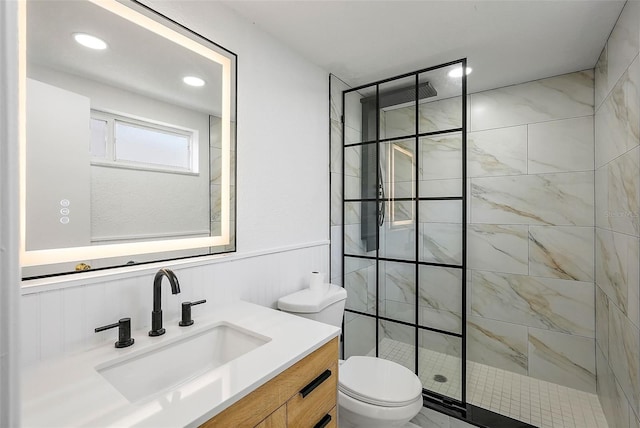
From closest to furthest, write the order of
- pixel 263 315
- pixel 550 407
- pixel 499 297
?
pixel 263 315, pixel 550 407, pixel 499 297

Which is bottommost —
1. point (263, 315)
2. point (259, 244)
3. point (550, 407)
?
point (550, 407)

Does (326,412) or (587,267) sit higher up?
(587,267)

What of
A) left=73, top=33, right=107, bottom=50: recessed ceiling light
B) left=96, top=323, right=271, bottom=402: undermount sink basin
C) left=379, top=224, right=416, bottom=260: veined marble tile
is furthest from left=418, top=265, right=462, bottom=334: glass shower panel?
left=73, top=33, right=107, bottom=50: recessed ceiling light

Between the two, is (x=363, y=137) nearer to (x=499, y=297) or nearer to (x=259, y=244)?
(x=259, y=244)

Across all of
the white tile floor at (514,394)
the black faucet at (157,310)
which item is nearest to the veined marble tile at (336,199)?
the white tile floor at (514,394)

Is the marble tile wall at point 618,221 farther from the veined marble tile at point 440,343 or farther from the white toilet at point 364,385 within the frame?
the white toilet at point 364,385

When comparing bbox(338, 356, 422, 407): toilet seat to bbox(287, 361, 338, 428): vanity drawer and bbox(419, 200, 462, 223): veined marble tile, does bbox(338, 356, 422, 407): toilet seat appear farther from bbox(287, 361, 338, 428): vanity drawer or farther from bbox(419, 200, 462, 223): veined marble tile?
bbox(419, 200, 462, 223): veined marble tile

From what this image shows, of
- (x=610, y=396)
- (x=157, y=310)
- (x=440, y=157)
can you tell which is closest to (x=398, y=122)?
(x=440, y=157)

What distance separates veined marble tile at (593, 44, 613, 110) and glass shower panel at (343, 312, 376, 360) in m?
2.12

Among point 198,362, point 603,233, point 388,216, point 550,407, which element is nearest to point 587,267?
point 603,233

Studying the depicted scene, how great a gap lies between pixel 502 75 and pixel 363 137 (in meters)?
1.13

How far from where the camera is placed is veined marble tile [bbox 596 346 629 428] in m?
1.61

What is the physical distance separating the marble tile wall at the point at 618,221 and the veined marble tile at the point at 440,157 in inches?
30.6

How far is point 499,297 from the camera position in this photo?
8.40 feet
